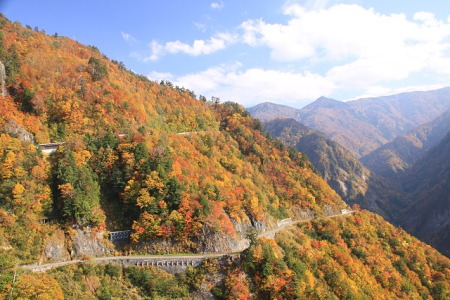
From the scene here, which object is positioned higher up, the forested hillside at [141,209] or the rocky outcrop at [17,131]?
the rocky outcrop at [17,131]

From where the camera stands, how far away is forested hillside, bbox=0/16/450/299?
1369 inches

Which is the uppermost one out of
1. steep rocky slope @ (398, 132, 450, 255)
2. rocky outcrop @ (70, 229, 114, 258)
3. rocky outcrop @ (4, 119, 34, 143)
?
rocky outcrop @ (4, 119, 34, 143)

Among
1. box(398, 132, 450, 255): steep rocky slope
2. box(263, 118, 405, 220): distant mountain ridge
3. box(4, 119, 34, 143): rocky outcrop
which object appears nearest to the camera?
box(4, 119, 34, 143): rocky outcrop

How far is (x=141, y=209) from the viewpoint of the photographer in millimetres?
40469

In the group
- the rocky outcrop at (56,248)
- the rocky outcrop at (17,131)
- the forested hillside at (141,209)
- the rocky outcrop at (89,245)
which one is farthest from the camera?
the rocky outcrop at (17,131)

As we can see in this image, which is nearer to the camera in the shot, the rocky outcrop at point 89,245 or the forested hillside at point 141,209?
the forested hillside at point 141,209

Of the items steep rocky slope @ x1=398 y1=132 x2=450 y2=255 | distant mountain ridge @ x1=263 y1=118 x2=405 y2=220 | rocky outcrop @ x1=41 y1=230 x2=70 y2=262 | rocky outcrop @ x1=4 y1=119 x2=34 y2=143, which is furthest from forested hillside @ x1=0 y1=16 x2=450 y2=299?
distant mountain ridge @ x1=263 y1=118 x2=405 y2=220

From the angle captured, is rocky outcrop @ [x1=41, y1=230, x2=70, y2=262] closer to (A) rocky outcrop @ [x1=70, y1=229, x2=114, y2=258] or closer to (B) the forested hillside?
(B) the forested hillside

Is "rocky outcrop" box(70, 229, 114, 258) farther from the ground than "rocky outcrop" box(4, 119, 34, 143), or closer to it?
closer to it

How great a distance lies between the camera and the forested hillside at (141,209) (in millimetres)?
34781

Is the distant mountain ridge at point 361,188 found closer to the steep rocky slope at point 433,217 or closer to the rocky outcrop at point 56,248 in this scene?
the steep rocky slope at point 433,217

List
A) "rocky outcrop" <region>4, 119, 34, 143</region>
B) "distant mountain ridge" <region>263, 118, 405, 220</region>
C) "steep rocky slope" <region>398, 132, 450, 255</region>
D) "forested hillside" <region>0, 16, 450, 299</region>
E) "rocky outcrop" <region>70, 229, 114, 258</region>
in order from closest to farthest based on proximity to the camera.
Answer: "forested hillside" <region>0, 16, 450, 299</region>
"rocky outcrop" <region>70, 229, 114, 258</region>
"rocky outcrop" <region>4, 119, 34, 143</region>
"steep rocky slope" <region>398, 132, 450, 255</region>
"distant mountain ridge" <region>263, 118, 405, 220</region>

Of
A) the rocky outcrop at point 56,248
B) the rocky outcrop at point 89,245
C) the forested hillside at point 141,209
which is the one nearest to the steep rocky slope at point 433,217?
the forested hillside at point 141,209

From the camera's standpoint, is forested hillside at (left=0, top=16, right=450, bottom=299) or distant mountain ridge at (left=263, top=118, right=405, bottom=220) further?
distant mountain ridge at (left=263, top=118, right=405, bottom=220)
